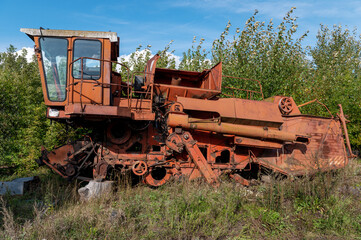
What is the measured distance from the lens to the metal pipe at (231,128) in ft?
20.9

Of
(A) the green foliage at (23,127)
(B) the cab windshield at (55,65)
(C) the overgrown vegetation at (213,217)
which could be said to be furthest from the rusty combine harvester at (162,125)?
(A) the green foliage at (23,127)

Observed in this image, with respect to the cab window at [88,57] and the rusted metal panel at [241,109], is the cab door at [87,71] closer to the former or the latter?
the cab window at [88,57]

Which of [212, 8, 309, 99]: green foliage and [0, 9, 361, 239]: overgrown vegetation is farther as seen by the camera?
[212, 8, 309, 99]: green foliage

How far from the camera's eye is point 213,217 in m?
4.65

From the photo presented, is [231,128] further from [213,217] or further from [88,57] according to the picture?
[88,57]

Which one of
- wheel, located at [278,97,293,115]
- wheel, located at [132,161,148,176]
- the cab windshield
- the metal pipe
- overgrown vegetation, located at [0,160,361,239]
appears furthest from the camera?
wheel, located at [278,97,293,115]

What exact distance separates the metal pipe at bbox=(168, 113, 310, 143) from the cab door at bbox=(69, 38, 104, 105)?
1.94 meters

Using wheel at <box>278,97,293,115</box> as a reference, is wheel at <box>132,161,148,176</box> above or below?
below

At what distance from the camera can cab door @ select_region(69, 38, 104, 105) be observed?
6438 mm

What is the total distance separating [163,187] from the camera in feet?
22.2

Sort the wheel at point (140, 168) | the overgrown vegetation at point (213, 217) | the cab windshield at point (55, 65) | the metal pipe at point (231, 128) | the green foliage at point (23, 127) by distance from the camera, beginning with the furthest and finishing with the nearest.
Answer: the green foliage at point (23, 127), the wheel at point (140, 168), the cab windshield at point (55, 65), the metal pipe at point (231, 128), the overgrown vegetation at point (213, 217)

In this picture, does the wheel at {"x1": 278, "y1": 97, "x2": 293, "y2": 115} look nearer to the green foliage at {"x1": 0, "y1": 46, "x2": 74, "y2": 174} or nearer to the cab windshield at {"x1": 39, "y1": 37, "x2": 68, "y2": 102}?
the cab windshield at {"x1": 39, "y1": 37, "x2": 68, "y2": 102}

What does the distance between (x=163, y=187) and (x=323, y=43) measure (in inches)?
1158

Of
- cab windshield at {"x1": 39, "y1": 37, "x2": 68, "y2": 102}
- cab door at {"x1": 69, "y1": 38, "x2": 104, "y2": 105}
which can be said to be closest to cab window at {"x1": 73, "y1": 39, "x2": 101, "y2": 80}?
cab door at {"x1": 69, "y1": 38, "x2": 104, "y2": 105}
